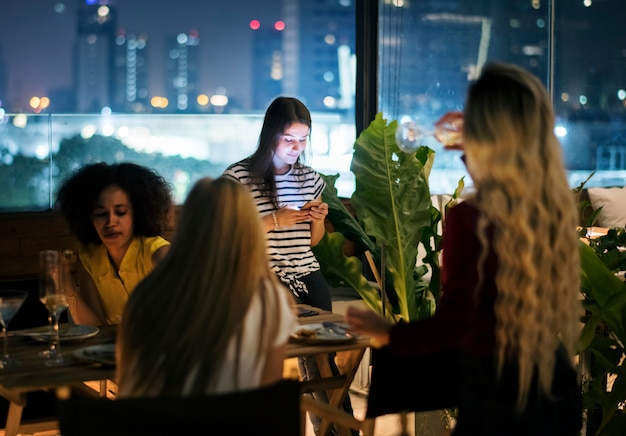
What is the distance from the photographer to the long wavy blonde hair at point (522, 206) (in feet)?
6.34

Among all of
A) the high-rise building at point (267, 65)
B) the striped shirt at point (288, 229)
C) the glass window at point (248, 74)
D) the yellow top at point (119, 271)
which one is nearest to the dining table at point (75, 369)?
the yellow top at point (119, 271)

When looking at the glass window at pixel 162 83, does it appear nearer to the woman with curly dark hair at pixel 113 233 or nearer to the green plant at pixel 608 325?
the woman with curly dark hair at pixel 113 233

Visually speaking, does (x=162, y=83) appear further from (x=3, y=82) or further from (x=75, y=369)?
(x=75, y=369)

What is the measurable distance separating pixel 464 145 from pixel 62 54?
3.65 m

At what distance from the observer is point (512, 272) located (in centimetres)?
194

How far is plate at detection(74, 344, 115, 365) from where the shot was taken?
2.59m

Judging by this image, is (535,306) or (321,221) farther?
(321,221)

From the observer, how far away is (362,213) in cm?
380

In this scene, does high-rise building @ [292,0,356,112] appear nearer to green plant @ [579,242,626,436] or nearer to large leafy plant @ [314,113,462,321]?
large leafy plant @ [314,113,462,321]

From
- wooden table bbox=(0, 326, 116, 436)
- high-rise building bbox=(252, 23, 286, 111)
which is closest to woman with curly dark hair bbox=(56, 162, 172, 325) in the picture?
wooden table bbox=(0, 326, 116, 436)

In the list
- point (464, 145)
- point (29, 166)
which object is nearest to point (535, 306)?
point (464, 145)

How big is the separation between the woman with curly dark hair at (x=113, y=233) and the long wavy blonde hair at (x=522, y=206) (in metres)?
1.68

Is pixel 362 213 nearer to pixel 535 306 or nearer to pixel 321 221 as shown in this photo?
pixel 321 221

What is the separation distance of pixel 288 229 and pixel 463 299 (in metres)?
2.00
